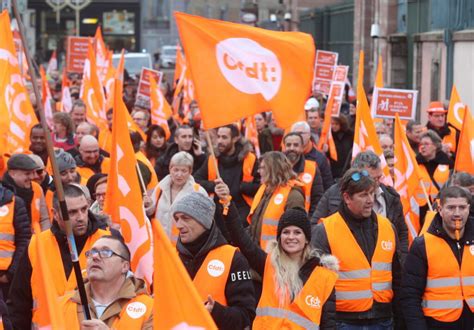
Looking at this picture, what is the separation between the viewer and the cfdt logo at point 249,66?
8.88 metres

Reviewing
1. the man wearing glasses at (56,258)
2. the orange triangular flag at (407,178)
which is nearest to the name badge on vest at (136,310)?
the man wearing glasses at (56,258)

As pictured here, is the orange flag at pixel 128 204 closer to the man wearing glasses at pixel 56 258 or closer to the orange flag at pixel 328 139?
the man wearing glasses at pixel 56 258

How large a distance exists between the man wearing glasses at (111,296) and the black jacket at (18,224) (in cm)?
276

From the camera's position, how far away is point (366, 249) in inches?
312

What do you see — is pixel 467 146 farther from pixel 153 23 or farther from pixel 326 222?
pixel 153 23

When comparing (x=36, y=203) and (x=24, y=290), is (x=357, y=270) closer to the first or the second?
(x=24, y=290)

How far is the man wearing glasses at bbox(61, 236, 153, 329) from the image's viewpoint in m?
6.22

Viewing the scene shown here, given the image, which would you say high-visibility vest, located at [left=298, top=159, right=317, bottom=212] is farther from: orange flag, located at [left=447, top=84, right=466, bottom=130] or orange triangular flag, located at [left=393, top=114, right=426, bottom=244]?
orange flag, located at [left=447, top=84, right=466, bottom=130]

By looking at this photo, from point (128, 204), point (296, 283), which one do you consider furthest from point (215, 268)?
point (128, 204)

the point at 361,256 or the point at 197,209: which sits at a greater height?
the point at 197,209

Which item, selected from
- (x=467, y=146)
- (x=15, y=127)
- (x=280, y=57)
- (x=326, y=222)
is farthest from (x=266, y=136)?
(x=326, y=222)

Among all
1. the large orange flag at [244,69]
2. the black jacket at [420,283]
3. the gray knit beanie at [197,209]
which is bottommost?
the black jacket at [420,283]

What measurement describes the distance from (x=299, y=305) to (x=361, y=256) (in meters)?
0.92

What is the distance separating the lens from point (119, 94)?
8.27m
